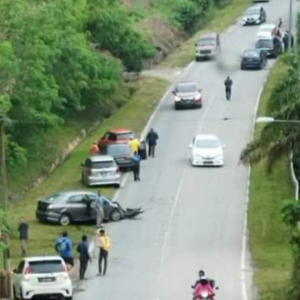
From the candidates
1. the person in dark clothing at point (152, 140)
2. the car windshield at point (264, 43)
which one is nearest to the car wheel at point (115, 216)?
the person in dark clothing at point (152, 140)

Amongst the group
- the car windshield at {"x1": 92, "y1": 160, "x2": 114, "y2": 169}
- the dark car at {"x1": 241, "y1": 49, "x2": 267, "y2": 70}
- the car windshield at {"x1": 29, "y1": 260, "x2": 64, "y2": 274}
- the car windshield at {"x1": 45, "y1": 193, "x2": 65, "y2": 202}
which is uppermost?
the dark car at {"x1": 241, "y1": 49, "x2": 267, "y2": 70}

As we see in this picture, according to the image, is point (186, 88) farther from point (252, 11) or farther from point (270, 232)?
point (270, 232)

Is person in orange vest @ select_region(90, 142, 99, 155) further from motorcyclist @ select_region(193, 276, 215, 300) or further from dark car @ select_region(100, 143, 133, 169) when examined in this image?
motorcyclist @ select_region(193, 276, 215, 300)

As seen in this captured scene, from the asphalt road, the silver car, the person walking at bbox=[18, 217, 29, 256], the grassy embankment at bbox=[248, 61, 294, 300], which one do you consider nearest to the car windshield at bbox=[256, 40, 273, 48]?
the asphalt road

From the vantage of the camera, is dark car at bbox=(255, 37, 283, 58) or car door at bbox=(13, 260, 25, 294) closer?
car door at bbox=(13, 260, 25, 294)

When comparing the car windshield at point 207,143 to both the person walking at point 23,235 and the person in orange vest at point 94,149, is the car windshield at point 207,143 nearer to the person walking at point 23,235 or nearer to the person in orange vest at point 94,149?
the person in orange vest at point 94,149

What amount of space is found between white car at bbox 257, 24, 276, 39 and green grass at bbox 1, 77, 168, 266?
31.3 feet

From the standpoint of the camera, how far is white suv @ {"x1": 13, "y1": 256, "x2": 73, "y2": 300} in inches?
1501

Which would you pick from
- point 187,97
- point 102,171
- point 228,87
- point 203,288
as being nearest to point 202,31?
point 228,87

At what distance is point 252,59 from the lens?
86.4 meters

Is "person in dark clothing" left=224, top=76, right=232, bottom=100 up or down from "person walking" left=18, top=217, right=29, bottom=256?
up

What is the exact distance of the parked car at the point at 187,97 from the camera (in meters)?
75.8

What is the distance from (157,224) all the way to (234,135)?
18.8 meters

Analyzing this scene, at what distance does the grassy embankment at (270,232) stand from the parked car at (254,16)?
121ft
